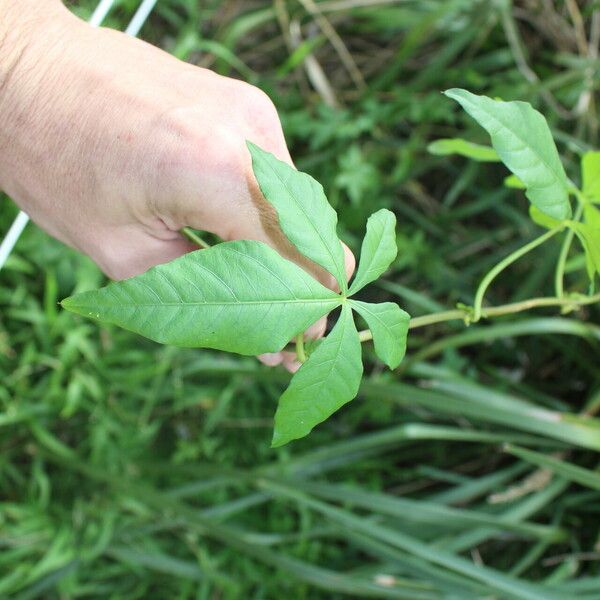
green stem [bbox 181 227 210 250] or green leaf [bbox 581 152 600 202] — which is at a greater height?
green leaf [bbox 581 152 600 202]

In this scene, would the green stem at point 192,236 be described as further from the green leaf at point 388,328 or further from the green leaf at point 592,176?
the green leaf at point 592,176

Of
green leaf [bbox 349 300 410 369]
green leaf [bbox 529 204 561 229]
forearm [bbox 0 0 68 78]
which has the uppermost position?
forearm [bbox 0 0 68 78]

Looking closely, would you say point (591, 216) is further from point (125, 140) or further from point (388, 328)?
point (125, 140)

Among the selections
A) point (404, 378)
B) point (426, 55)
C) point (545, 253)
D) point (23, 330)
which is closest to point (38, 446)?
point (23, 330)

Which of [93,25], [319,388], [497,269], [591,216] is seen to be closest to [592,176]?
[591,216]

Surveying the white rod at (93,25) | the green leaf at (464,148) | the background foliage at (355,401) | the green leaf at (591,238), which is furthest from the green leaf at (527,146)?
the background foliage at (355,401)

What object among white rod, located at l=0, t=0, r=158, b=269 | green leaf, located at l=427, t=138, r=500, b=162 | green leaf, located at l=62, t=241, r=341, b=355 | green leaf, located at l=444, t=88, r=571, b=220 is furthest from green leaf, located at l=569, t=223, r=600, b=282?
white rod, located at l=0, t=0, r=158, b=269

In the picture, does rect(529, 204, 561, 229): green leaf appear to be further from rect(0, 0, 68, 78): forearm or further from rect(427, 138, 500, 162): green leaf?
rect(0, 0, 68, 78): forearm
